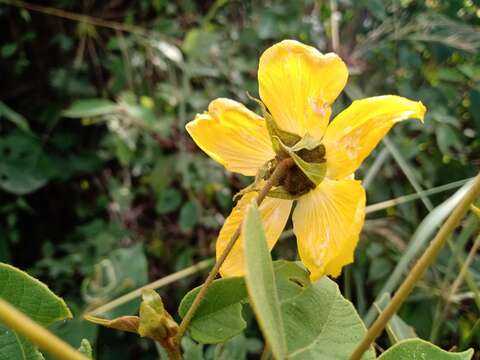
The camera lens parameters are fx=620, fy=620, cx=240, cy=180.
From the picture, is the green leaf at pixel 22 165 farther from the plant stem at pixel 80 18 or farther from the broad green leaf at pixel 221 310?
the broad green leaf at pixel 221 310

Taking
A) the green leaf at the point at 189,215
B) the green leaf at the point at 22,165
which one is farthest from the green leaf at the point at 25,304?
the green leaf at the point at 22,165

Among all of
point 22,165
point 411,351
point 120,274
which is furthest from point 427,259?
point 22,165

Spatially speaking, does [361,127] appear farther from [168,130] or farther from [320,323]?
[168,130]

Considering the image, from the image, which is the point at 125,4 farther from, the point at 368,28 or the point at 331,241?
the point at 331,241

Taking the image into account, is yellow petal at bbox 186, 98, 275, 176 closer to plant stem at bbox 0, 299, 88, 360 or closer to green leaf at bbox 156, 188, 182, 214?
plant stem at bbox 0, 299, 88, 360

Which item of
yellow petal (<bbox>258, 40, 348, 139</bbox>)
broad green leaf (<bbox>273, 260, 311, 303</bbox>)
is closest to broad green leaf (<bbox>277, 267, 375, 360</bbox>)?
broad green leaf (<bbox>273, 260, 311, 303</bbox>)

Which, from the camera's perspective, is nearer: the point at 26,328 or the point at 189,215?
the point at 26,328

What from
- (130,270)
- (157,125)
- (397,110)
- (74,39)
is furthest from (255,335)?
(74,39)
